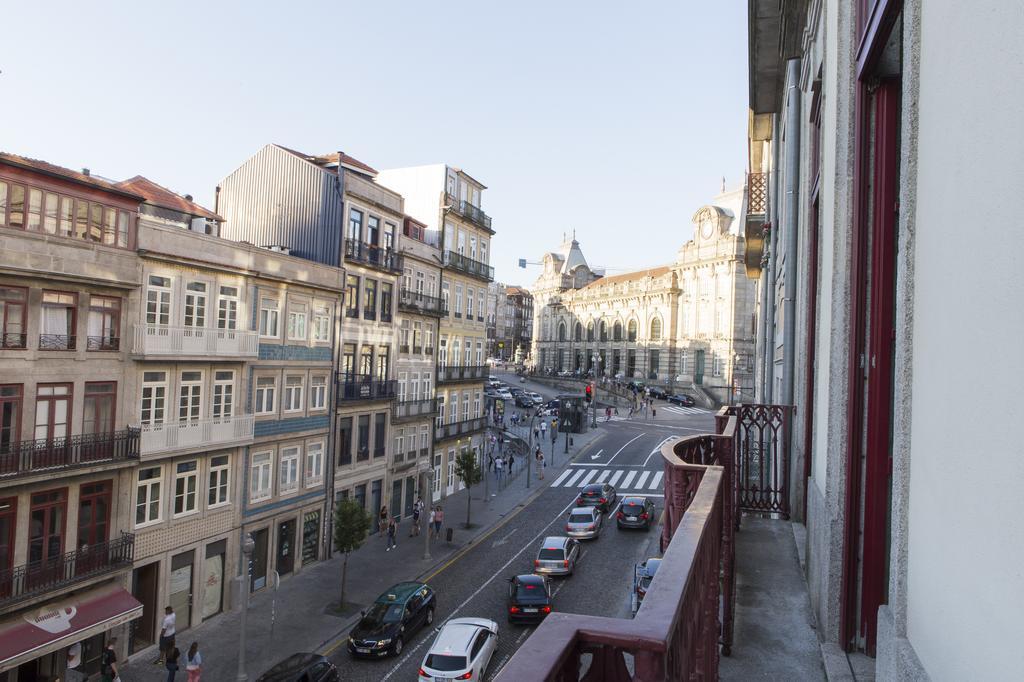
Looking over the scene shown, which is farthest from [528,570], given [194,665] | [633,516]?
[194,665]

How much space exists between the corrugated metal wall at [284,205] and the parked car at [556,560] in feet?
47.9

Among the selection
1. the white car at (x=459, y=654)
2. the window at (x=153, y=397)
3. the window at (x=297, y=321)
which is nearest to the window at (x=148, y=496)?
the window at (x=153, y=397)

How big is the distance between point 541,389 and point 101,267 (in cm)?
7689

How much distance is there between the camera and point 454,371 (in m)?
39.6

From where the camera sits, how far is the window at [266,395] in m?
23.9

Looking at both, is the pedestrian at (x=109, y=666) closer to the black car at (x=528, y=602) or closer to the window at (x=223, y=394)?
the window at (x=223, y=394)

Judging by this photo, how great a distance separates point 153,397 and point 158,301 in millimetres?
2879

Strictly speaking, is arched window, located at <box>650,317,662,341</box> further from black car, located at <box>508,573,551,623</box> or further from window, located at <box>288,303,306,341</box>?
black car, located at <box>508,573,551,623</box>

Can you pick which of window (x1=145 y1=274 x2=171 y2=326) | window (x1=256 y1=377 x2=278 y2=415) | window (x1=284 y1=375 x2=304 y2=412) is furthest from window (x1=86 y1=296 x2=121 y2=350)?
window (x1=284 y1=375 x2=304 y2=412)

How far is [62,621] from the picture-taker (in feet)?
54.5

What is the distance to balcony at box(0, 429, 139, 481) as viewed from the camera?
16.1 metres

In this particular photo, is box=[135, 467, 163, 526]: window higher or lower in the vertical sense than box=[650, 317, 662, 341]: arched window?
lower

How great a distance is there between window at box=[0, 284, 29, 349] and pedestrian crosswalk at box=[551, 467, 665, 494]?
30.9 m

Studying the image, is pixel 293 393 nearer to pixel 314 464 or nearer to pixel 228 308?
pixel 314 464
